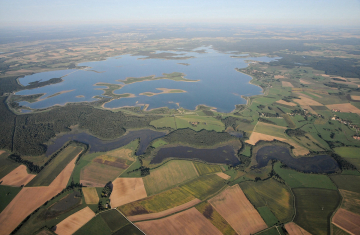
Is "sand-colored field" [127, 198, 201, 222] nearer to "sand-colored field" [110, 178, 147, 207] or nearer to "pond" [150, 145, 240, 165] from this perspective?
"sand-colored field" [110, 178, 147, 207]

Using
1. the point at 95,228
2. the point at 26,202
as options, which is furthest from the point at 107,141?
the point at 95,228

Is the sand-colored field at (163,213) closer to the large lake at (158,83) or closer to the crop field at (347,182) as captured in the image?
the crop field at (347,182)

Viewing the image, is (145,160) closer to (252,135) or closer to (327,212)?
(252,135)

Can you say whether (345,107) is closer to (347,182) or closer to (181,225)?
(347,182)

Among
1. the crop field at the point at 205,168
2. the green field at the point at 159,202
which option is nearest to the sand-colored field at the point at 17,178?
the green field at the point at 159,202

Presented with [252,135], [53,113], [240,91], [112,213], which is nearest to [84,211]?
[112,213]
